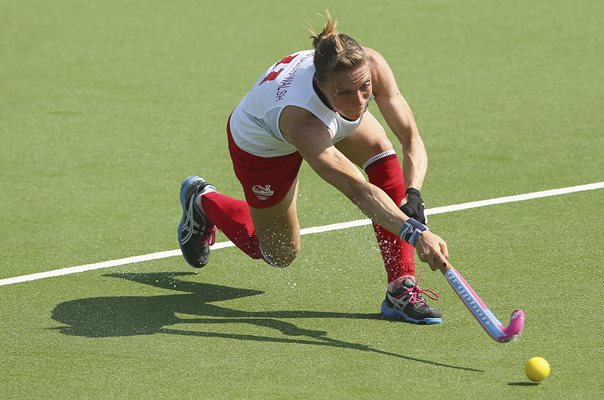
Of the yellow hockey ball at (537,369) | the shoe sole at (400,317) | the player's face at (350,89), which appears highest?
the player's face at (350,89)

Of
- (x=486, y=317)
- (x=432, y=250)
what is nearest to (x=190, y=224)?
(x=432, y=250)

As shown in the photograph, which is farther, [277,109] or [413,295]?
[413,295]

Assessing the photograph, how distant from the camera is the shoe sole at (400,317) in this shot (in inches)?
253

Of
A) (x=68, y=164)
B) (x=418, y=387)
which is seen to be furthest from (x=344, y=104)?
(x=68, y=164)

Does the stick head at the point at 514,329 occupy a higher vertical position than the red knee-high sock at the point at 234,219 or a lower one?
higher

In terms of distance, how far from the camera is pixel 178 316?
265 inches

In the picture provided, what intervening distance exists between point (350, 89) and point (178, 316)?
1.72m

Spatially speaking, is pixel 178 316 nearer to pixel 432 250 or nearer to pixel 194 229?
pixel 194 229

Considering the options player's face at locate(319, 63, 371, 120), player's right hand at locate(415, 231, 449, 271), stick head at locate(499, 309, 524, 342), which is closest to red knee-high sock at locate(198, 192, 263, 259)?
player's face at locate(319, 63, 371, 120)

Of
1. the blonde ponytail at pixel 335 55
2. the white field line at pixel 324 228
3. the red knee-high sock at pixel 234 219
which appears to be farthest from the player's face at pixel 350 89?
the white field line at pixel 324 228

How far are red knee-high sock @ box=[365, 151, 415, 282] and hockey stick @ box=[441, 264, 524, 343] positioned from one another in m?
0.81

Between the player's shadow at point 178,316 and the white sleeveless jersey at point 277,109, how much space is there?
36.0 inches

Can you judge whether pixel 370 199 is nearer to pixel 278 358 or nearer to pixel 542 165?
pixel 278 358

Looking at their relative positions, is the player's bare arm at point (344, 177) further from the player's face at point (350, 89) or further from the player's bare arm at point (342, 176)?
the player's face at point (350, 89)
